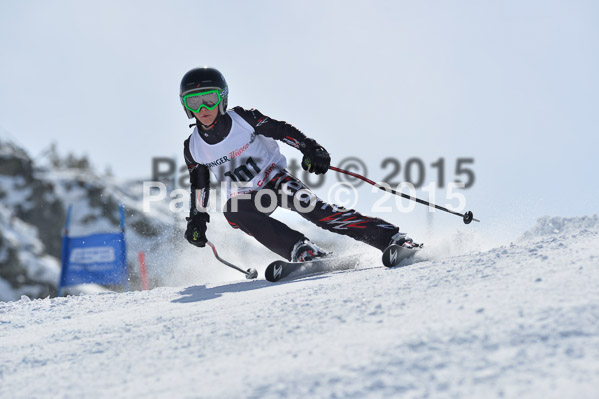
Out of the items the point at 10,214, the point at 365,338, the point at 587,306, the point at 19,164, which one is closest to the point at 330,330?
the point at 365,338

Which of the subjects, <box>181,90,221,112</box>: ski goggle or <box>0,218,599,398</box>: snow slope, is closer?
<box>0,218,599,398</box>: snow slope

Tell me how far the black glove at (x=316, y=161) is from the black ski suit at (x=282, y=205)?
0.09 m

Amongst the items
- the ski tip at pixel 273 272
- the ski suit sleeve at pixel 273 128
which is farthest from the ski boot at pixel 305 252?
the ski suit sleeve at pixel 273 128

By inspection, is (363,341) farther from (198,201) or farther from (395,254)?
(198,201)

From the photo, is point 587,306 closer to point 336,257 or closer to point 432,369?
point 432,369

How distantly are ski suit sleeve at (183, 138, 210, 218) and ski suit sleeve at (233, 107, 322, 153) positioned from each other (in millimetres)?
567

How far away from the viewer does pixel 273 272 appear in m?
3.55

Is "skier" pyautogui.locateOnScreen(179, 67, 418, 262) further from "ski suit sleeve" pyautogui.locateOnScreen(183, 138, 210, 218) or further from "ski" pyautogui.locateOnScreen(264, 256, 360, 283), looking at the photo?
"ski" pyautogui.locateOnScreen(264, 256, 360, 283)

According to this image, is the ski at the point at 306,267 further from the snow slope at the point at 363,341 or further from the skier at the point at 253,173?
the snow slope at the point at 363,341

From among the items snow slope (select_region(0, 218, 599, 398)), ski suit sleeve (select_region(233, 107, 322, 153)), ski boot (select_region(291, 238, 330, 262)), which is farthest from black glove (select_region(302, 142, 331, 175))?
snow slope (select_region(0, 218, 599, 398))

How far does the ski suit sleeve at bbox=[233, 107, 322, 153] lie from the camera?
412 cm

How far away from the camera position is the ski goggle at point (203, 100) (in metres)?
4.12

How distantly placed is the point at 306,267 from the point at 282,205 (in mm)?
696

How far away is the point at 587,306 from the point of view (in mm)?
1521
